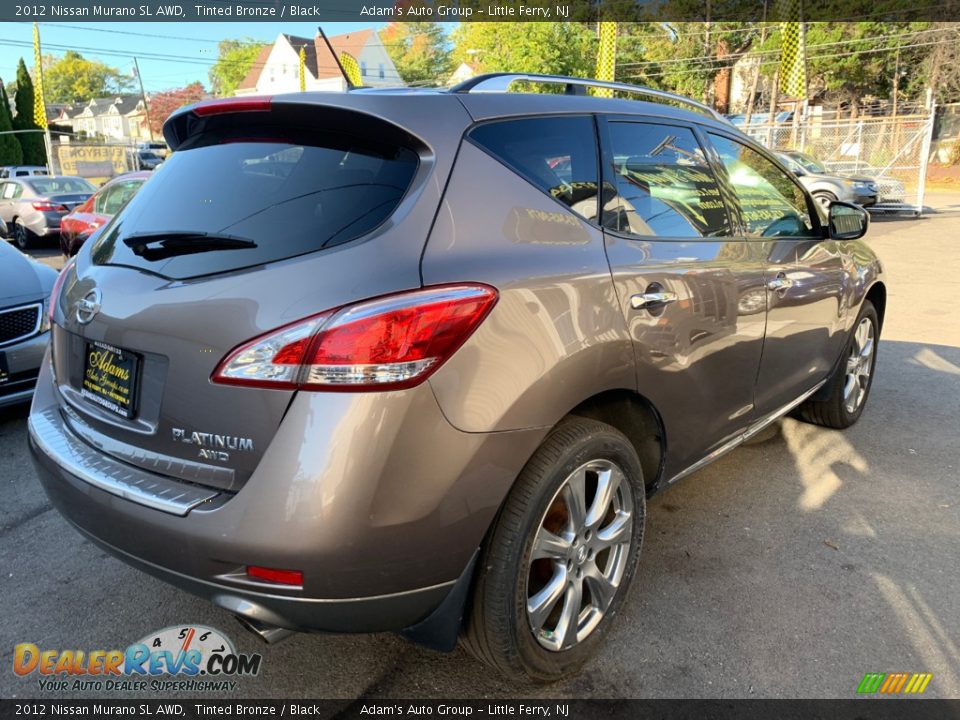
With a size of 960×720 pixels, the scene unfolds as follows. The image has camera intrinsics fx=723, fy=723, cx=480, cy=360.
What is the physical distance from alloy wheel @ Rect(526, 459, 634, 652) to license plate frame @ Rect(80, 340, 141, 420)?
122cm

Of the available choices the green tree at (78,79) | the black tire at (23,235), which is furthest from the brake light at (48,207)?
the green tree at (78,79)

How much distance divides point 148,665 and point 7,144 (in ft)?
136

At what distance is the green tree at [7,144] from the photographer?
3544 cm

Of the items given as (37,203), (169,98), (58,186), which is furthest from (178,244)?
(169,98)

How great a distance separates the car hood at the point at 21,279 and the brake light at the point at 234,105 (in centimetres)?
290

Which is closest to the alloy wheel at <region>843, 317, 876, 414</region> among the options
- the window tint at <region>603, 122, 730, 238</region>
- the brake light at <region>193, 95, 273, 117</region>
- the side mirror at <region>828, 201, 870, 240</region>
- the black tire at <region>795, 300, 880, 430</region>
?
the black tire at <region>795, 300, 880, 430</region>

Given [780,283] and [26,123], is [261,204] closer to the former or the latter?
[780,283]

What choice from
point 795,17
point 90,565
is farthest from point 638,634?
point 795,17

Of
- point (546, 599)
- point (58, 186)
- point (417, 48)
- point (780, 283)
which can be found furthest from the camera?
point (417, 48)

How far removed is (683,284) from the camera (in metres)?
2.57

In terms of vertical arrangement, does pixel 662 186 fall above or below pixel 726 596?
above

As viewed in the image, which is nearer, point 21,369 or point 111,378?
point 111,378

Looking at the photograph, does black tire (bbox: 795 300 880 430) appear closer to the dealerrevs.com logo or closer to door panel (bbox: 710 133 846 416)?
door panel (bbox: 710 133 846 416)

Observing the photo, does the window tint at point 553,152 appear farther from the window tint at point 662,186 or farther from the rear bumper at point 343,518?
the rear bumper at point 343,518
